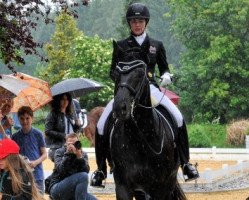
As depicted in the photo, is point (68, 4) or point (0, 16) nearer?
point (0, 16)

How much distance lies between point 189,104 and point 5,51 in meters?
52.0

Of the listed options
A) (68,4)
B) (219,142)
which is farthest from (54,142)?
(219,142)

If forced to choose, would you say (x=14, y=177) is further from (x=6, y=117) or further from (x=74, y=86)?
(x=74, y=86)

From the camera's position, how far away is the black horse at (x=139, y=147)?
412 inches

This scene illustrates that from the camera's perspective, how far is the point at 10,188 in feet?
28.3

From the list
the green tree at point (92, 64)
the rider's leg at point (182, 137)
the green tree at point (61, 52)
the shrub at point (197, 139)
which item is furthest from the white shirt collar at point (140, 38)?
the green tree at point (61, 52)

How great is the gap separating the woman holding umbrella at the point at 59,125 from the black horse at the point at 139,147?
9.25ft

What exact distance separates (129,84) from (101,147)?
64.0 inches

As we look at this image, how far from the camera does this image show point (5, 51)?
1155 centimetres

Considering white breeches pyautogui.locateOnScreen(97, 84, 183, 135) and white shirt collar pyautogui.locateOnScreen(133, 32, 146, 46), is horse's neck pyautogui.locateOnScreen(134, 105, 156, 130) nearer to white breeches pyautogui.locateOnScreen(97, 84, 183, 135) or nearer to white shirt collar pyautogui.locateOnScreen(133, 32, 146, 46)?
white breeches pyautogui.locateOnScreen(97, 84, 183, 135)

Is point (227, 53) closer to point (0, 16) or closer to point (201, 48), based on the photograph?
point (201, 48)

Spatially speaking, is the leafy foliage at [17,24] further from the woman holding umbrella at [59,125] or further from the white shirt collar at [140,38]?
the woman holding umbrella at [59,125]

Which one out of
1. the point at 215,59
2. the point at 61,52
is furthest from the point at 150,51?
the point at 61,52

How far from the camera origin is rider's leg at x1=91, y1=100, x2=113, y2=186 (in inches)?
449
